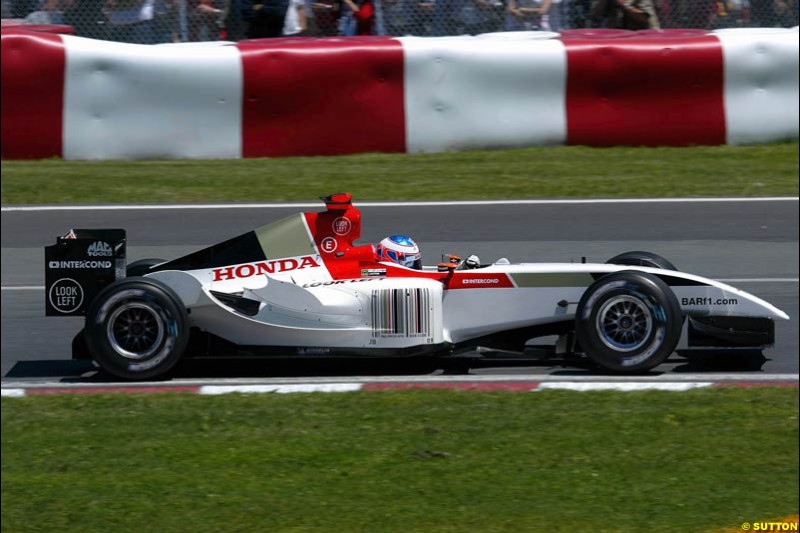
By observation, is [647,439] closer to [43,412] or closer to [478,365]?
[478,365]

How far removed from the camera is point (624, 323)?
7.32 metres

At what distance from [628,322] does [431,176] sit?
4.93 metres

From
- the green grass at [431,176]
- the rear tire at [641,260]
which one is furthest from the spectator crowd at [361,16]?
the rear tire at [641,260]

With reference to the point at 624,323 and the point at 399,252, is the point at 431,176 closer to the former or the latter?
the point at 399,252

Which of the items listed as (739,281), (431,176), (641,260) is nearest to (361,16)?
(431,176)

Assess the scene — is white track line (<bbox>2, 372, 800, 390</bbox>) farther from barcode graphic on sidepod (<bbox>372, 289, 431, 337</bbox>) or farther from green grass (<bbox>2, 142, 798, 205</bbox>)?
green grass (<bbox>2, 142, 798, 205</bbox>)

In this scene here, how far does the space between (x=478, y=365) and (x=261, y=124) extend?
17.4 ft

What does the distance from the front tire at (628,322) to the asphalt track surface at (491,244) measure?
9.4 inches

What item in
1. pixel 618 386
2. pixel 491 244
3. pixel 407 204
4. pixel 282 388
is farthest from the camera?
pixel 407 204

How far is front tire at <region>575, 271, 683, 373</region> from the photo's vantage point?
722 centimetres

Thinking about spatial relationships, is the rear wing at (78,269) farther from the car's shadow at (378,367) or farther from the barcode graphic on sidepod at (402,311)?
the barcode graphic on sidepod at (402,311)

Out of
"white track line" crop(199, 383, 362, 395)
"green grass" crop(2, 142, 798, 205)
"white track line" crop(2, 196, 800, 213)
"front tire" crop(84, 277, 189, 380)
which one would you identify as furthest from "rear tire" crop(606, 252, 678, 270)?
"green grass" crop(2, 142, 798, 205)

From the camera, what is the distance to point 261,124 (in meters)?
12.5

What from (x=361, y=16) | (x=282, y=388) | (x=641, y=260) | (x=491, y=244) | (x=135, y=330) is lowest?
(x=282, y=388)
